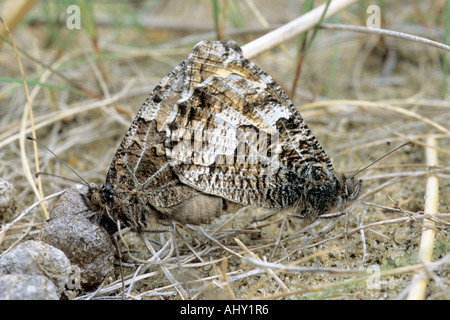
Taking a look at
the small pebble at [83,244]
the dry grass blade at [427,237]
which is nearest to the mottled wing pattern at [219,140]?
the small pebble at [83,244]

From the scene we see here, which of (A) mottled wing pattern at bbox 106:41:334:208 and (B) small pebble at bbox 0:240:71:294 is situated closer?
(B) small pebble at bbox 0:240:71:294

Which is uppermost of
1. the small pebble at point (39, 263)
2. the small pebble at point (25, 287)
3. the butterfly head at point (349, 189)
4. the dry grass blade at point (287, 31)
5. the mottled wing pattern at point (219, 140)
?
the dry grass blade at point (287, 31)

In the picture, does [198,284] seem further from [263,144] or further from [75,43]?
[75,43]

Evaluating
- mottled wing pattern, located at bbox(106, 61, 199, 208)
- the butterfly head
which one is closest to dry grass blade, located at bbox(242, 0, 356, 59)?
mottled wing pattern, located at bbox(106, 61, 199, 208)

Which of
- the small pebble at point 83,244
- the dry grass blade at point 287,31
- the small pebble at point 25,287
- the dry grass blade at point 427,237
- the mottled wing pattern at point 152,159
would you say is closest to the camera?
the small pebble at point 25,287

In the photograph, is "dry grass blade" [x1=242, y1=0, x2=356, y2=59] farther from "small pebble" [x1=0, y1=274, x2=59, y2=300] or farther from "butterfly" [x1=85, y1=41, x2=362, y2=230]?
"small pebble" [x1=0, y1=274, x2=59, y2=300]

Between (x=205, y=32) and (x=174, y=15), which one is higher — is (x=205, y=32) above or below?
below

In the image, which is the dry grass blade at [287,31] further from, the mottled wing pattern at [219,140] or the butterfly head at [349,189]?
the butterfly head at [349,189]
